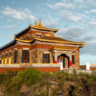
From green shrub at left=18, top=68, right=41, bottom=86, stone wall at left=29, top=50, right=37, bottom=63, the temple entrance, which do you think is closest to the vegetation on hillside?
green shrub at left=18, top=68, right=41, bottom=86

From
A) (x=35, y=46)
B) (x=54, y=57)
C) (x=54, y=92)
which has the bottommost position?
(x=54, y=92)

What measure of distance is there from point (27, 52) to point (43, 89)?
38.8ft

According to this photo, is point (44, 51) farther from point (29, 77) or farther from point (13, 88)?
point (13, 88)

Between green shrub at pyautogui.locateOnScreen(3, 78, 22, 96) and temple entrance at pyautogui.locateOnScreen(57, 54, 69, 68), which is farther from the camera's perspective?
temple entrance at pyautogui.locateOnScreen(57, 54, 69, 68)

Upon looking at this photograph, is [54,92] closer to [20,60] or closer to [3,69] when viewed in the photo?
[3,69]

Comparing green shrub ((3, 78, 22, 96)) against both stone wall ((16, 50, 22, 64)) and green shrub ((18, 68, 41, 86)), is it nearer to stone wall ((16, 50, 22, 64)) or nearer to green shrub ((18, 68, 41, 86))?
green shrub ((18, 68, 41, 86))

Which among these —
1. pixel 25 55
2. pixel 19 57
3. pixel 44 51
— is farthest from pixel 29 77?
pixel 25 55

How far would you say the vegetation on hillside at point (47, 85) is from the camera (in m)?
12.6

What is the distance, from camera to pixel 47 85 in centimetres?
1302

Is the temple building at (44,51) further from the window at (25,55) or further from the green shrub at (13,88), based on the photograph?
the green shrub at (13,88)

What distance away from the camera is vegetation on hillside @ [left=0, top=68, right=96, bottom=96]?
1260cm

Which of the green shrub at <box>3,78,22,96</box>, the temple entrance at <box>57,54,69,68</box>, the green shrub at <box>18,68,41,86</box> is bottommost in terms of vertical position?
the green shrub at <box>3,78,22,96</box>

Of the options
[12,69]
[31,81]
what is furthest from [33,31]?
[31,81]

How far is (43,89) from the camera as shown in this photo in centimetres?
1265
